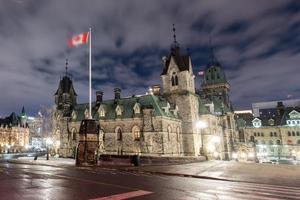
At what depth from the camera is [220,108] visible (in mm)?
66375

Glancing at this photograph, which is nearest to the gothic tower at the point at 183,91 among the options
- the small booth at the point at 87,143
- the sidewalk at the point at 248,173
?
the small booth at the point at 87,143

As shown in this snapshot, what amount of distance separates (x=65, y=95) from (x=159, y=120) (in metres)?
28.8

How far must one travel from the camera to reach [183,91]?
4853cm

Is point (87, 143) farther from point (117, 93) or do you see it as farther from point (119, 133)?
point (117, 93)

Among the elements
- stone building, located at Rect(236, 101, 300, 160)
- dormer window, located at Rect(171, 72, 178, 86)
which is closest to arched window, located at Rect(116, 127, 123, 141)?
dormer window, located at Rect(171, 72, 178, 86)

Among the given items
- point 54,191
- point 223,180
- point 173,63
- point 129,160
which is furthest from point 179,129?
point 54,191

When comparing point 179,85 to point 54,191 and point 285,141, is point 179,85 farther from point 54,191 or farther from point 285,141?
point 285,141

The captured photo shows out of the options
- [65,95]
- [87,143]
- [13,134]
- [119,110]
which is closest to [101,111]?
[119,110]

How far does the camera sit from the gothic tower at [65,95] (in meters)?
58.4

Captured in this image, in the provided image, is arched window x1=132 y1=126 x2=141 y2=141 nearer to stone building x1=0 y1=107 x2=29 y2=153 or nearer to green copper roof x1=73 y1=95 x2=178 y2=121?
green copper roof x1=73 y1=95 x2=178 y2=121

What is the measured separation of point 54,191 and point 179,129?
124ft

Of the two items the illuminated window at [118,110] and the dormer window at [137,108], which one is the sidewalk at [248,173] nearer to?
the dormer window at [137,108]

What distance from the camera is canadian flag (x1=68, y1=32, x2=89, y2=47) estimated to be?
89.7 ft

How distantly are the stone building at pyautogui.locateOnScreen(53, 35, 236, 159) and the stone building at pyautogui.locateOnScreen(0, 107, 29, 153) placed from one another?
231 feet
